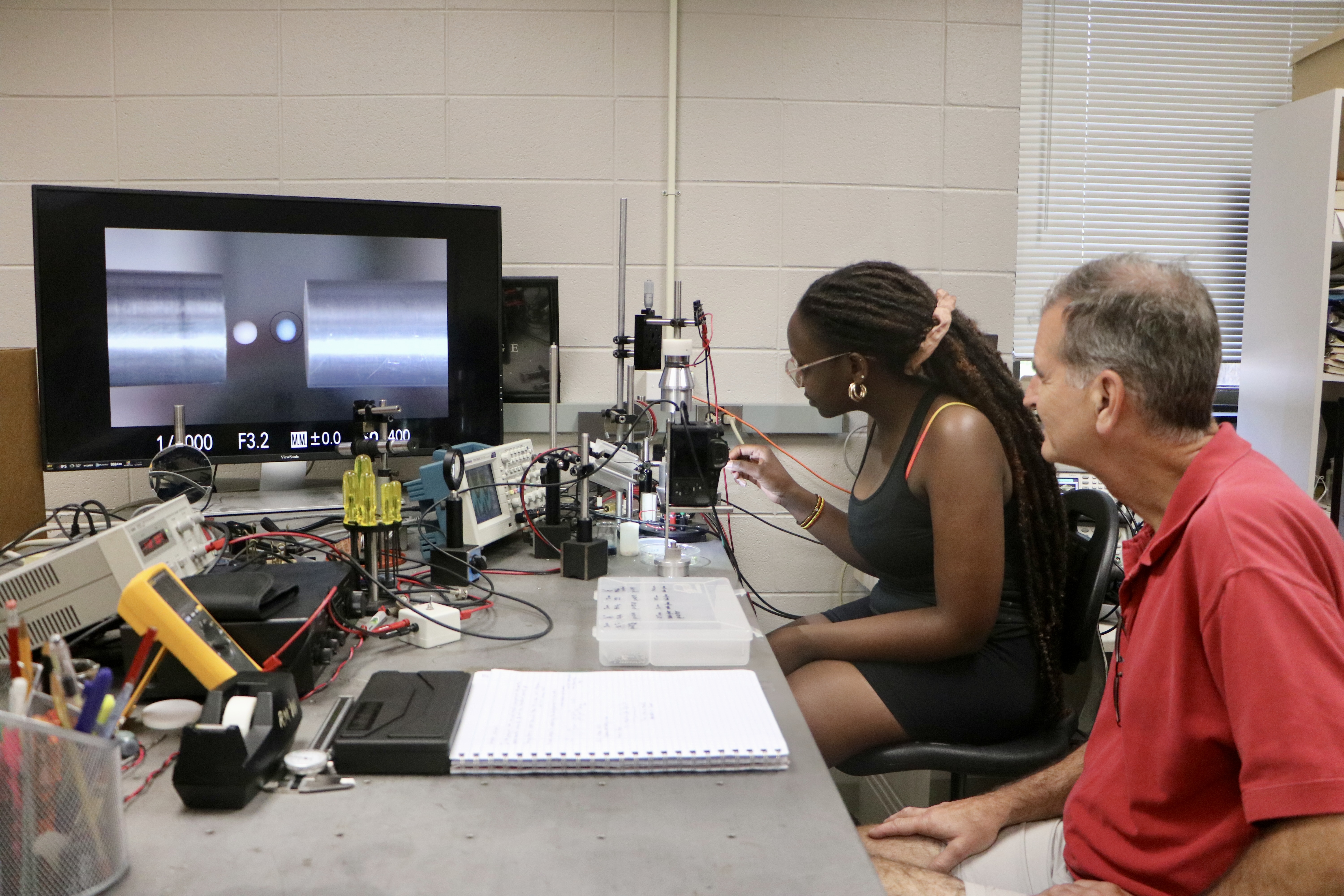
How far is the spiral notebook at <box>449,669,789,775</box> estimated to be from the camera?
2.85 feet

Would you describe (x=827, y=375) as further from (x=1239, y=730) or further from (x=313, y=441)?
(x=313, y=441)

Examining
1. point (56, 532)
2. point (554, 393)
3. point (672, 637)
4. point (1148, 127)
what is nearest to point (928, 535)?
point (672, 637)

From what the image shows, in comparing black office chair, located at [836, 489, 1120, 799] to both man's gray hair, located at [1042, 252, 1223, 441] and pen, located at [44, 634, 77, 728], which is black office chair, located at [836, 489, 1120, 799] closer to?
man's gray hair, located at [1042, 252, 1223, 441]

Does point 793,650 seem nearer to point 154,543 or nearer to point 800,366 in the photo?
point 800,366

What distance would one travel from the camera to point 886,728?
151cm

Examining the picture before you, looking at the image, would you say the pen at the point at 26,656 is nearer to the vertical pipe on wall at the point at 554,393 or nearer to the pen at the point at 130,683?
the pen at the point at 130,683

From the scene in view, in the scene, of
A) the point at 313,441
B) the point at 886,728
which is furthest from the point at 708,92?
the point at 886,728

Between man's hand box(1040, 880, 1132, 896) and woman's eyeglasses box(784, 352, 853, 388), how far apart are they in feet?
A: 3.24

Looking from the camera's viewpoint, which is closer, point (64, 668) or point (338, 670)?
point (64, 668)

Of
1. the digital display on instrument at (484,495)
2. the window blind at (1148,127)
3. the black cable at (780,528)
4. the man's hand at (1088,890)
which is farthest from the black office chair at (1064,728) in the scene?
the window blind at (1148,127)

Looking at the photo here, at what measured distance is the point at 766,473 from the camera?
2.01 metres

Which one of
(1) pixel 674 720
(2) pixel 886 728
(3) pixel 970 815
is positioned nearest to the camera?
(1) pixel 674 720

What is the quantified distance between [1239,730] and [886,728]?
732 mm

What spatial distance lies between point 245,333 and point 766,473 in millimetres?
1216
